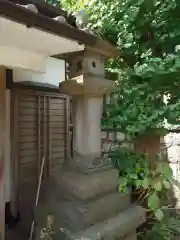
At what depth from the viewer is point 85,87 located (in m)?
3.61

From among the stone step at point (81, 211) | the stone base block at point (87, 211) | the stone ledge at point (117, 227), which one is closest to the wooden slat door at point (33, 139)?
the stone step at point (81, 211)

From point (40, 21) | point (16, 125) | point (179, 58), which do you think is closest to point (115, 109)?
point (179, 58)

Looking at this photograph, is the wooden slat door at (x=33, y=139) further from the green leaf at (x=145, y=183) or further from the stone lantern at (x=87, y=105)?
the green leaf at (x=145, y=183)

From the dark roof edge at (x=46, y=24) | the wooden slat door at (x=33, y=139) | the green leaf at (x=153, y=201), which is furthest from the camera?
the wooden slat door at (x=33, y=139)

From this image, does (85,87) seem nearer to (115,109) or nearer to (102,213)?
(115,109)

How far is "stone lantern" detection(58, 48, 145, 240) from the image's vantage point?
3.43 m

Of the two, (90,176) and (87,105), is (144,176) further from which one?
(87,105)

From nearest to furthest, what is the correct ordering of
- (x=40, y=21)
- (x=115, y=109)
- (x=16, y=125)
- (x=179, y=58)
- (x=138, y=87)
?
(x=40, y=21) → (x=179, y=58) → (x=138, y=87) → (x=115, y=109) → (x=16, y=125)

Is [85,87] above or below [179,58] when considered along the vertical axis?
below

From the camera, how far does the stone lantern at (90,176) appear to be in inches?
135

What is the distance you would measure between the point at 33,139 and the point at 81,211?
2.77 metres

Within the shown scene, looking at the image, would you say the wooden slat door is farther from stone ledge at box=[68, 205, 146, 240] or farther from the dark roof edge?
the dark roof edge

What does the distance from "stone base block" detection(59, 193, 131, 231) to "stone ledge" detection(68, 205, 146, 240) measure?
0.24 ft

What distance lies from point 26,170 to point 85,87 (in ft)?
9.08
